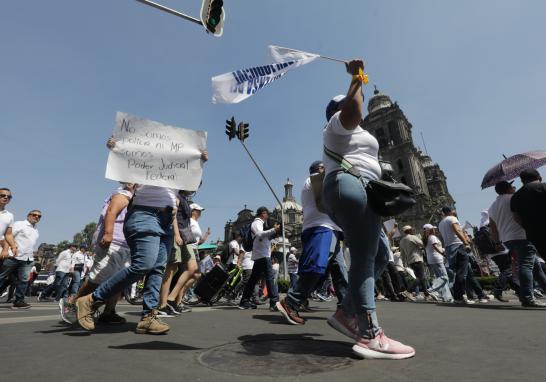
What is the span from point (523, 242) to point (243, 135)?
13919mm

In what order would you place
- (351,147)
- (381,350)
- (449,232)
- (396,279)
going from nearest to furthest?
(381,350)
(351,147)
(449,232)
(396,279)

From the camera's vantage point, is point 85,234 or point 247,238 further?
point 85,234

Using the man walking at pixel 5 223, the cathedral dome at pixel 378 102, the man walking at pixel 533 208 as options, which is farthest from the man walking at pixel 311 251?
the cathedral dome at pixel 378 102

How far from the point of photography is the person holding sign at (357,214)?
2.11 meters

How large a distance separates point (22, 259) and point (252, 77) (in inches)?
251

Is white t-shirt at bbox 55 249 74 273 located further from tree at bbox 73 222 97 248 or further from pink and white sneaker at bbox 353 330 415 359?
tree at bbox 73 222 97 248

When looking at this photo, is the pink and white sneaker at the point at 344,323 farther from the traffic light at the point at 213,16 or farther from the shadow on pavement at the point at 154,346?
the traffic light at the point at 213,16

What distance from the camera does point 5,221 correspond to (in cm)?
596

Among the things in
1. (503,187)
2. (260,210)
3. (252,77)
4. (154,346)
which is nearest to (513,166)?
(503,187)

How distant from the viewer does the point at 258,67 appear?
3963 mm

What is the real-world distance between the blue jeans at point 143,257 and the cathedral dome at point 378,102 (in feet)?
186

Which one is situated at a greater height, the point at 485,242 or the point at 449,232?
the point at 449,232

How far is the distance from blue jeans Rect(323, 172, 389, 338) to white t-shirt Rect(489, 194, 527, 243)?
13.8 ft

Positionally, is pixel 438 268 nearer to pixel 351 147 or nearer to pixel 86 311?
pixel 351 147
